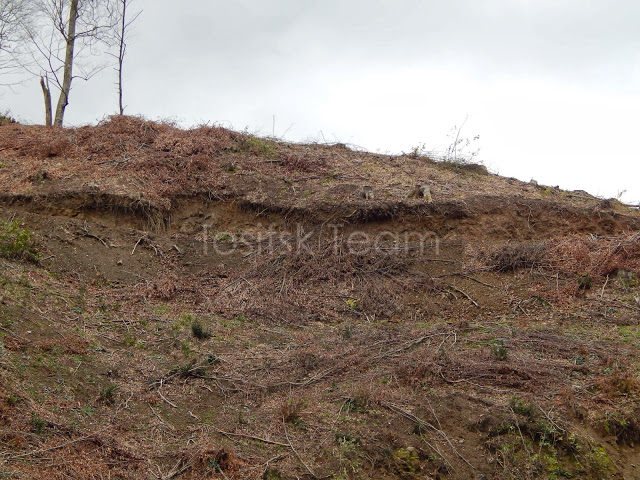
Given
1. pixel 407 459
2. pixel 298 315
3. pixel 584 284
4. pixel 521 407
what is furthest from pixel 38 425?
pixel 584 284

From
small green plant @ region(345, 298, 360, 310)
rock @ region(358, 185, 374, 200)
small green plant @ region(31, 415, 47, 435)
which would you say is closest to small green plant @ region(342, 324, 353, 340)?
small green plant @ region(345, 298, 360, 310)

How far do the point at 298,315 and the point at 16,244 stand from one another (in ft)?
16.0

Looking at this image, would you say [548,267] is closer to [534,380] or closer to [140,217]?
[534,380]

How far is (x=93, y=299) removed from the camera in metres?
11.1

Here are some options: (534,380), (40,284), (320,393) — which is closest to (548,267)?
(534,380)

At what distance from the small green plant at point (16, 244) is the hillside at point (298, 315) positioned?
37mm

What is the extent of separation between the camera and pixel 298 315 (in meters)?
11.6

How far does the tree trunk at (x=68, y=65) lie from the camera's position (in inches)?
786

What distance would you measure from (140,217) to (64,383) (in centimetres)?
690

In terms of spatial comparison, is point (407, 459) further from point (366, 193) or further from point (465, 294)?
point (366, 193)

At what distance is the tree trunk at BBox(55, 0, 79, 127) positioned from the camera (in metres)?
20.0

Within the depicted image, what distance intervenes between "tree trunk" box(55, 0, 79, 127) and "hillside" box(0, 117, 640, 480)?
2798 mm

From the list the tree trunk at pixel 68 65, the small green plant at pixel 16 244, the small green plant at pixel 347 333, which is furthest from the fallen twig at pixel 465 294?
the tree trunk at pixel 68 65

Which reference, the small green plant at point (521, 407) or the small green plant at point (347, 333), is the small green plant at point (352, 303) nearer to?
the small green plant at point (347, 333)
